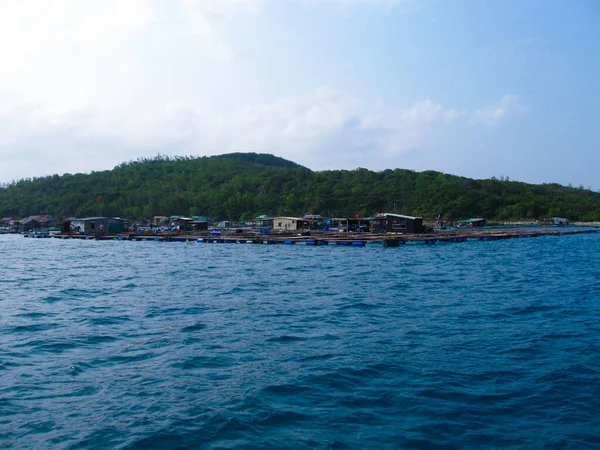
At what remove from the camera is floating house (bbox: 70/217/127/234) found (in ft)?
233

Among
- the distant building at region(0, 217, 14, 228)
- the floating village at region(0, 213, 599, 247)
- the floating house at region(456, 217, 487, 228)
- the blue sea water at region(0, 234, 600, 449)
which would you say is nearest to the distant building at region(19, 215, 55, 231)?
the floating village at region(0, 213, 599, 247)

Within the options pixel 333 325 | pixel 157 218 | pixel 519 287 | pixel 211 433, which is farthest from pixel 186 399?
pixel 157 218

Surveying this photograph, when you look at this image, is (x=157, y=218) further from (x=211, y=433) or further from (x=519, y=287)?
(x=211, y=433)

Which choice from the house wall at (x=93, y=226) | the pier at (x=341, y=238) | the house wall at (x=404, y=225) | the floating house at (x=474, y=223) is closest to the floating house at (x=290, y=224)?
the pier at (x=341, y=238)

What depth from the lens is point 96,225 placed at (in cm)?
7162

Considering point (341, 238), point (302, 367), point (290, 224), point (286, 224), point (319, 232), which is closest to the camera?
point (302, 367)

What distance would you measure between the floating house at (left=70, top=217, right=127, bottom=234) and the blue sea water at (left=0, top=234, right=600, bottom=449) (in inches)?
2115

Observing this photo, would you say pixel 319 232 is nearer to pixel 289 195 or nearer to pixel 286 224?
pixel 286 224

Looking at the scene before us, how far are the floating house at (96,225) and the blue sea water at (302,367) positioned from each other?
53.7m

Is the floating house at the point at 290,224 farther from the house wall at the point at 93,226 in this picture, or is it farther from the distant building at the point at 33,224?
the distant building at the point at 33,224

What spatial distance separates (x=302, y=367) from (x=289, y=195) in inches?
4148

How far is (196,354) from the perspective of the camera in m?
10.8

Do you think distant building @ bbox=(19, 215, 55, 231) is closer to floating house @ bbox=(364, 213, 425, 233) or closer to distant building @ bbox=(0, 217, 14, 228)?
distant building @ bbox=(0, 217, 14, 228)

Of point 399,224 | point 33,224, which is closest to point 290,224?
point 399,224
